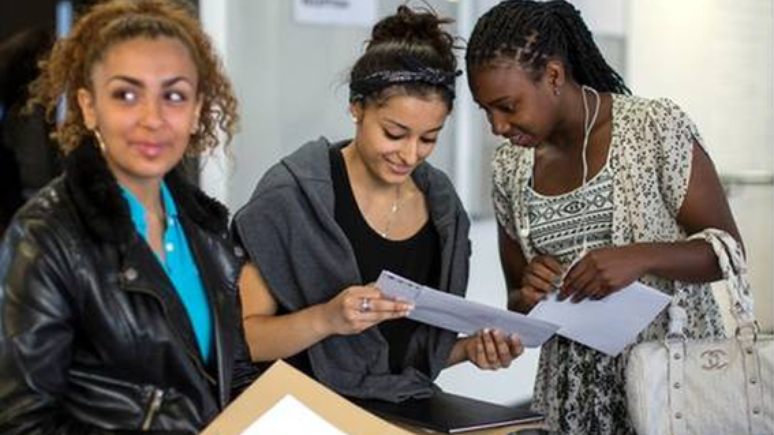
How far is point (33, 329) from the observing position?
3.72ft

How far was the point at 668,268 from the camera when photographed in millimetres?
1713

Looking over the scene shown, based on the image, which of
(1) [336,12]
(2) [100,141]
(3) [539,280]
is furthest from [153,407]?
(1) [336,12]

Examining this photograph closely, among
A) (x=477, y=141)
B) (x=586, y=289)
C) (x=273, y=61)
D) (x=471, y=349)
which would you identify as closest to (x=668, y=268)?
(x=586, y=289)

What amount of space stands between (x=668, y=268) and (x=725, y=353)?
0.16 m

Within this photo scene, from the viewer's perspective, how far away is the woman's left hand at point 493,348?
5.86 feet

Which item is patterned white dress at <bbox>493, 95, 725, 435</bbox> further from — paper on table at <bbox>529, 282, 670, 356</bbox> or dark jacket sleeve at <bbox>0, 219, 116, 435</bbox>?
dark jacket sleeve at <bbox>0, 219, 116, 435</bbox>

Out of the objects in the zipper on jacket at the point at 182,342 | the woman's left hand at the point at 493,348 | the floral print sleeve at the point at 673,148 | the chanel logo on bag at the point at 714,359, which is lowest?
the woman's left hand at the point at 493,348

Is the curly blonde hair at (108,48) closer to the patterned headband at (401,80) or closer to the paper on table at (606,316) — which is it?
the patterned headband at (401,80)

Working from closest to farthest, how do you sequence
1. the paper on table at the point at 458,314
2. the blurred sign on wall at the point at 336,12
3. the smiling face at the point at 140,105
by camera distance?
1. the smiling face at the point at 140,105
2. the paper on table at the point at 458,314
3. the blurred sign on wall at the point at 336,12

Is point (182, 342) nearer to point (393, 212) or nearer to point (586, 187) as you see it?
point (393, 212)

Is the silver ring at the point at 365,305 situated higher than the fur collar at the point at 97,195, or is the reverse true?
the fur collar at the point at 97,195

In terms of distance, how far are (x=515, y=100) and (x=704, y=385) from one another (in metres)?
0.54

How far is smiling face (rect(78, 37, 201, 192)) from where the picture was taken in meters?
1.27

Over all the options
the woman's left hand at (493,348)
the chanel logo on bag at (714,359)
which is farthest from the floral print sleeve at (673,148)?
the woman's left hand at (493,348)
